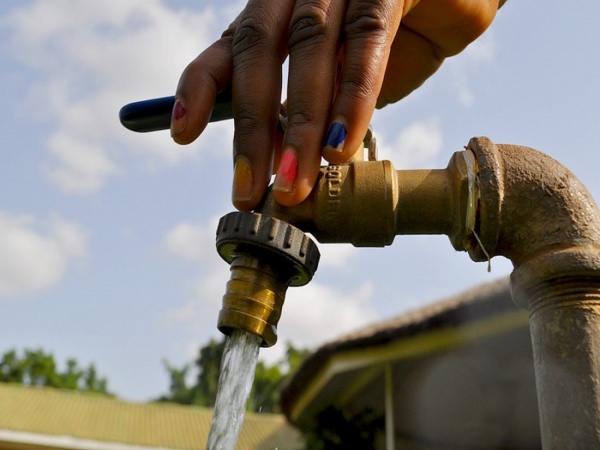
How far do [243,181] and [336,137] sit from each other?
13cm

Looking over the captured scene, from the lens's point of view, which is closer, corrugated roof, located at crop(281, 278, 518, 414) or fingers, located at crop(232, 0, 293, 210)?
fingers, located at crop(232, 0, 293, 210)

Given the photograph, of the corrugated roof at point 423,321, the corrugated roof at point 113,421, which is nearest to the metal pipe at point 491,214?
the corrugated roof at point 423,321

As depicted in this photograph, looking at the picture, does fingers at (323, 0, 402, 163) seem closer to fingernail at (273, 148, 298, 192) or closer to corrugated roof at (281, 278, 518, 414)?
fingernail at (273, 148, 298, 192)

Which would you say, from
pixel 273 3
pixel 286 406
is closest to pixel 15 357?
pixel 286 406

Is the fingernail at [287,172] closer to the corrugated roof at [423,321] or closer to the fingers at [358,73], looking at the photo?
the fingers at [358,73]

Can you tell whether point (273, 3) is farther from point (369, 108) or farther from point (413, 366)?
point (413, 366)

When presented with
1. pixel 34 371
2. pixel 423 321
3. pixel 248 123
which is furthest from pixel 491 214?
pixel 34 371

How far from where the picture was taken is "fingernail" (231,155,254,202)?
922mm

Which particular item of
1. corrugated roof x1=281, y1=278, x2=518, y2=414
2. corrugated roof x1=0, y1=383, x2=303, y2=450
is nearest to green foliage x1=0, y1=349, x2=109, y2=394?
corrugated roof x1=0, y1=383, x2=303, y2=450

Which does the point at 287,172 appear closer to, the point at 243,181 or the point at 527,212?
the point at 243,181

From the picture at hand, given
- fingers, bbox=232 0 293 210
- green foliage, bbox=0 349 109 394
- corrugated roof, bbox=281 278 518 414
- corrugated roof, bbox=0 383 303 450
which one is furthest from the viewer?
green foliage, bbox=0 349 109 394

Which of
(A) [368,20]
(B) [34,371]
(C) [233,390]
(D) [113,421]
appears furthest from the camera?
(B) [34,371]

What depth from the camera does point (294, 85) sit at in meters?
0.92

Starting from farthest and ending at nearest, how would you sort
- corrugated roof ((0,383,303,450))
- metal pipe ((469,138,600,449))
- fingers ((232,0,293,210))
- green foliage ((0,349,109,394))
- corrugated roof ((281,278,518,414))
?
1. green foliage ((0,349,109,394))
2. corrugated roof ((0,383,303,450))
3. corrugated roof ((281,278,518,414))
4. fingers ((232,0,293,210))
5. metal pipe ((469,138,600,449))
